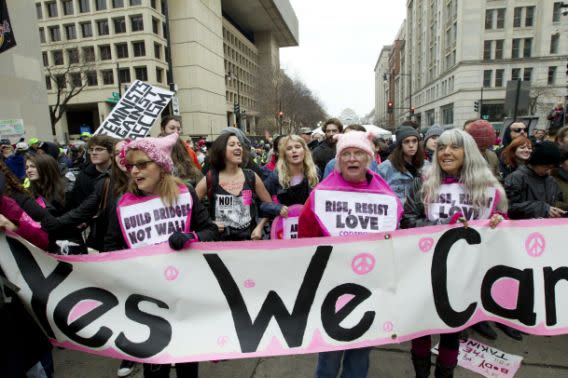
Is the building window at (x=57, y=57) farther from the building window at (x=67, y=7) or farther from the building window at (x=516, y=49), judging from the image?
the building window at (x=516, y=49)

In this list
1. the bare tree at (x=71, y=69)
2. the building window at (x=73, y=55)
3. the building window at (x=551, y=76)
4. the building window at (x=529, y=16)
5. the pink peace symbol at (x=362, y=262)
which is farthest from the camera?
the building window at (x=529, y=16)

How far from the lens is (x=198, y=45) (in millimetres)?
43188

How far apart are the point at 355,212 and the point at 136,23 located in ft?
147

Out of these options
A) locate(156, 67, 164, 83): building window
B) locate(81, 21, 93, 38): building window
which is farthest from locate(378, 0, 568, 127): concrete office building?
locate(81, 21, 93, 38): building window

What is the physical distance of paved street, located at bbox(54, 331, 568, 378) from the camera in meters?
2.81

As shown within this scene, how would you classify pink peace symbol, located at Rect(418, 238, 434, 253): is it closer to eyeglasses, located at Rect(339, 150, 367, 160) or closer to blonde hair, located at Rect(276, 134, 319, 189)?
eyeglasses, located at Rect(339, 150, 367, 160)

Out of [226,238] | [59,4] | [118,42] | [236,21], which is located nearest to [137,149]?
[226,238]

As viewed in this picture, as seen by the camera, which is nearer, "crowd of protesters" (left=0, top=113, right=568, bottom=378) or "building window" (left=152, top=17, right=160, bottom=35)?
"crowd of protesters" (left=0, top=113, right=568, bottom=378)

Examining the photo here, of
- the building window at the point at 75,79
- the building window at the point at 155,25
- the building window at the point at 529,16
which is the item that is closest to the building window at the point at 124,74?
the building window at the point at 75,79

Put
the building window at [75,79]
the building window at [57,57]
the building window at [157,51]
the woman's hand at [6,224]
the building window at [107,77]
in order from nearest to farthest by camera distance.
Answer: the woman's hand at [6,224] → the building window at [75,79] → the building window at [57,57] → the building window at [157,51] → the building window at [107,77]

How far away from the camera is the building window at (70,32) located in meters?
40.7

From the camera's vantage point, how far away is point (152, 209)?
237 centimetres

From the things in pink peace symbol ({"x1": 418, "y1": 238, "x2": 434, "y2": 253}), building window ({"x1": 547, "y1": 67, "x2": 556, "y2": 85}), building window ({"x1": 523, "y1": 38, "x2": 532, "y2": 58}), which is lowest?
pink peace symbol ({"x1": 418, "y1": 238, "x2": 434, "y2": 253})

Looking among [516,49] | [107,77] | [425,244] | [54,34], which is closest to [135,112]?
Result: [425,244]
